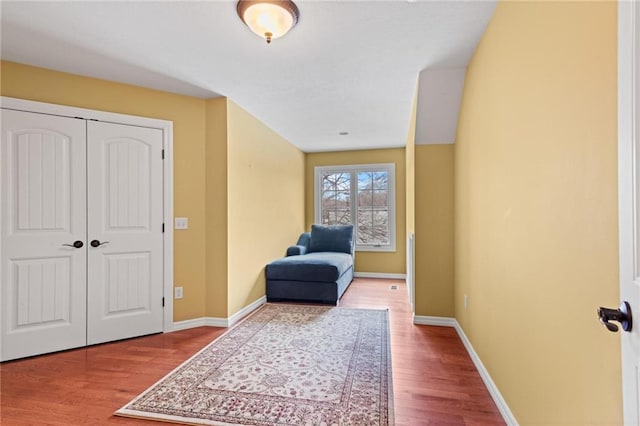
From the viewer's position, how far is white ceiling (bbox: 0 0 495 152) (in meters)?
1.81

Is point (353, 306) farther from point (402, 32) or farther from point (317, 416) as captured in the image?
point (402, 32)

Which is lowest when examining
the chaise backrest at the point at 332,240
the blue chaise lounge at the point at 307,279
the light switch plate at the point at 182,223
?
the blue chaise lounge at the point at 307,279

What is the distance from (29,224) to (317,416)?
271 cm

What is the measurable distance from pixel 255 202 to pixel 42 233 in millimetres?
2083

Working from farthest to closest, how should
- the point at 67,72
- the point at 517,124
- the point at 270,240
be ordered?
the point at 270,240 < the point at 67,72 < the point at 517,124

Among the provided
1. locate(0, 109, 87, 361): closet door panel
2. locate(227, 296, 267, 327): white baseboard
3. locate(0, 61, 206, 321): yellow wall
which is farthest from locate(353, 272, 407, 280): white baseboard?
locate(0, 109, 87, 361): closet door panel

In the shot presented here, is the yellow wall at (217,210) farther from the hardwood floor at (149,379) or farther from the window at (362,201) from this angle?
the window at (362,201)

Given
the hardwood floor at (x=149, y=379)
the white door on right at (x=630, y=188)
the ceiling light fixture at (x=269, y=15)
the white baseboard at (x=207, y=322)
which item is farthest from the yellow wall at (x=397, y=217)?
the white door on right at (x=630, y=188)

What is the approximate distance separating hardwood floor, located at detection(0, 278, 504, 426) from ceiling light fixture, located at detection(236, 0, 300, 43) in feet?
7.85

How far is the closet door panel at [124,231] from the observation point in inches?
106

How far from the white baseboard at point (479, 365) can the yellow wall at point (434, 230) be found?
60 mm

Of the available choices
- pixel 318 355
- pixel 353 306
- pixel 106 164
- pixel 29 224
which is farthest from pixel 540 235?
pixel 29 224

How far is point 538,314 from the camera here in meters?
1.32

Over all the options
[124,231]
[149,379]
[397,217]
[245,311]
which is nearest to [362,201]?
[397,217]
